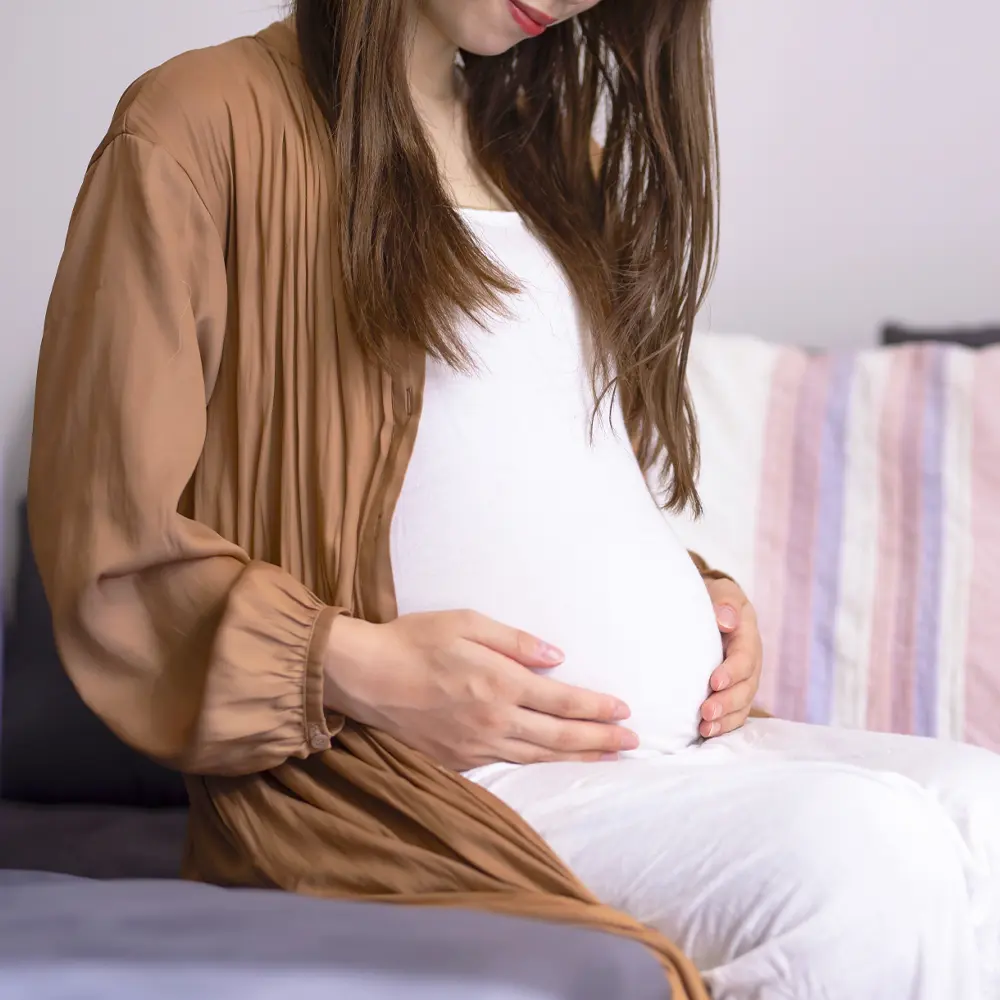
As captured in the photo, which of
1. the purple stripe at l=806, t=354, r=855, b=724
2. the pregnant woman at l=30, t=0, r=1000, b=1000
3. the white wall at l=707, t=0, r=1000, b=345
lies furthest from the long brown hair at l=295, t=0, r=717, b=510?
the white wall at l=707, t=0, r=1000, b=345

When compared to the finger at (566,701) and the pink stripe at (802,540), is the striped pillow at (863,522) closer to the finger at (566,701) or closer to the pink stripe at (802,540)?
the pink stripe at (802,540)

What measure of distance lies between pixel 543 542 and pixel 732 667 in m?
0.21

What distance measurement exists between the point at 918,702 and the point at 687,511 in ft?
1.12

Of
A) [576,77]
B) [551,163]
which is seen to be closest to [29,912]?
[551,163]

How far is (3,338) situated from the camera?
5.05ft

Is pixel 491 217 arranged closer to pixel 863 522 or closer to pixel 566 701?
pixel 566 701

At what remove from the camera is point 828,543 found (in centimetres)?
147

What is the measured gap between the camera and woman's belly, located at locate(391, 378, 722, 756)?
0.91m

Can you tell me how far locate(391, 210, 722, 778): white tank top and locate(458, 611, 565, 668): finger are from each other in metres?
0.03

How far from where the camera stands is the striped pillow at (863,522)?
1.40m

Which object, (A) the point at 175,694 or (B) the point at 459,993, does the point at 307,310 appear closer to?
(A) the point at 175,694

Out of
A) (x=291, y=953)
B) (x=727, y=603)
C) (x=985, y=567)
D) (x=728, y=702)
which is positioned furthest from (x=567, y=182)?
(x=291, y=953)

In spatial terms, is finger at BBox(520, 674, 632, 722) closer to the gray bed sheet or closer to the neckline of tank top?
the gray bed sheet

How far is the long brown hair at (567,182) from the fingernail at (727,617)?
5.3 inches
